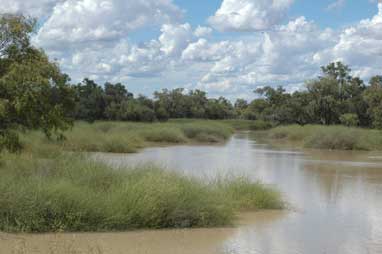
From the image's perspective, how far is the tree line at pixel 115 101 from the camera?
42.1ft

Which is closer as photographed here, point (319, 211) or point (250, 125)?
point (319, 211)

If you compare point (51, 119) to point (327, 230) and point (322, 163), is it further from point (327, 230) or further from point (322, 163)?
point (322, 163)

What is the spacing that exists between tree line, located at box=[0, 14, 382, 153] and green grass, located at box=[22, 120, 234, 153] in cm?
282

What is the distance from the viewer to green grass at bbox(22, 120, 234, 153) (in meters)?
33.8

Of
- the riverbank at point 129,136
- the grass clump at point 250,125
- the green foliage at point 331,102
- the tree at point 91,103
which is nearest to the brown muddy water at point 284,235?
the riverbank at point 129,136

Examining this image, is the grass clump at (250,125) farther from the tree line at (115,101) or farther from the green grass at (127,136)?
the green grass at (127,136)

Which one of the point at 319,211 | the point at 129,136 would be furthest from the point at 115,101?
the point at 319,211

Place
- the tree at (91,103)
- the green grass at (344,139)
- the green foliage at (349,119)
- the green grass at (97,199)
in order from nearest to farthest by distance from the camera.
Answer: the green grass at (97,199) → the green grass at (344,139) → the tree at (91,103) → the green foliage at (349,119)

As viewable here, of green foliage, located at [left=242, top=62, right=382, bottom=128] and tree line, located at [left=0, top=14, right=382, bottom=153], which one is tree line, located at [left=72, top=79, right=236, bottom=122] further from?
green foliage, located at [left=242, top=62, right=382, bottom=128]

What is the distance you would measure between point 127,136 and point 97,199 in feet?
93.0

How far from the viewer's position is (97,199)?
38.2 feet

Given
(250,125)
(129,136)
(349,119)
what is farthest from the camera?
(250,125)

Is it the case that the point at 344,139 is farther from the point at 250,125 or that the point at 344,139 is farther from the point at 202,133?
the point at 250,125

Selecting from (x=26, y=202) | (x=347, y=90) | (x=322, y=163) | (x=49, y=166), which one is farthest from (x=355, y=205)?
(x=347, y=90)
